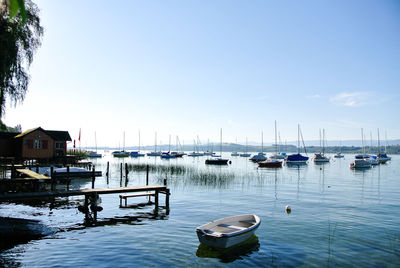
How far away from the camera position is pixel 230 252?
13680mm

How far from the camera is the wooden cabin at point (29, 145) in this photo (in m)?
49.8

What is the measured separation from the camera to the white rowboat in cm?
1323

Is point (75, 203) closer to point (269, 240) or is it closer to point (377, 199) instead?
point (269, 240)

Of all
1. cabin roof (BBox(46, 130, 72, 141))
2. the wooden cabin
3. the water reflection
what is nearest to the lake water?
the water reflection

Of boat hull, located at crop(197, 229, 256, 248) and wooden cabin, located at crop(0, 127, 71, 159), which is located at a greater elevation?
wooden cabin, located at crop(0, 127, 71, 159)

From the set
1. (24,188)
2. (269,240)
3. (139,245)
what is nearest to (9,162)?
(24,188)

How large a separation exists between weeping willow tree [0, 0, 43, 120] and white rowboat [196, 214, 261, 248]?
16.0m

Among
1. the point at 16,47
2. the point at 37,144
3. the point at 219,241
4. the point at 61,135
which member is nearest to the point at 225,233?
the point at 219,241

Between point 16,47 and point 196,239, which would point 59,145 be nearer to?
point 16,47

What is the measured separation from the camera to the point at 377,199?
Result: 30.6 m

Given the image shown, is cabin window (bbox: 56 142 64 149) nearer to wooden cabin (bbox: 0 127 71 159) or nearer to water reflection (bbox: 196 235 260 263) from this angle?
wooden cabin (bbox: 0 127 71 159)

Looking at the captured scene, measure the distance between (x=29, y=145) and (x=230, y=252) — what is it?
4717 cm

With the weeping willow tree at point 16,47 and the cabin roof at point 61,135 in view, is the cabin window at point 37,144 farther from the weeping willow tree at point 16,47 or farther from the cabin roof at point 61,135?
the weeping willow tree at point 16,47

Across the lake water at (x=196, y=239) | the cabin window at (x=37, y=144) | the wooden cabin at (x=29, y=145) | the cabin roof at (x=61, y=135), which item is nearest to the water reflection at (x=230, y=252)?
the lake water at (x=196, y=239)
